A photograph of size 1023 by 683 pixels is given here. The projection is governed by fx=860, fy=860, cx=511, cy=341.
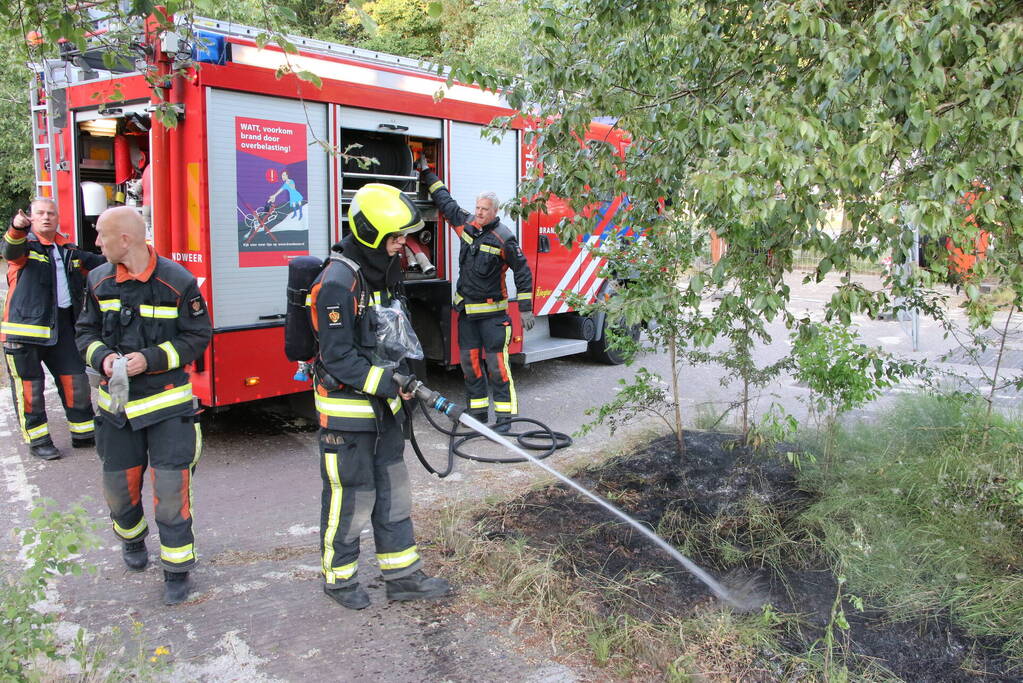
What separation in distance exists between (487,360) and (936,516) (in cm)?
348

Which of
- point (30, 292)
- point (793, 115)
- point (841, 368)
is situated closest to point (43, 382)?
point (30, 292)

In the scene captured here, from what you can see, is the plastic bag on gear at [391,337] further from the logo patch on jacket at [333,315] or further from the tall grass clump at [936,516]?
the tall grass clump at [936,516]

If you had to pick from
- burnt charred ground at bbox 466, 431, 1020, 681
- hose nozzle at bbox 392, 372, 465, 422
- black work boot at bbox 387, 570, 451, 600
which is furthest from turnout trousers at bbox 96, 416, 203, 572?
burnt charred ground at bbox 466, 431, 1020, 681

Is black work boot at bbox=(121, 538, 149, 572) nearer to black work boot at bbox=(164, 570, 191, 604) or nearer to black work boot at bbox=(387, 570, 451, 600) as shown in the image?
black work boot at bbox=(164, 570, 191, 604)

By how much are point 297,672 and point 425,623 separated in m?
0.58

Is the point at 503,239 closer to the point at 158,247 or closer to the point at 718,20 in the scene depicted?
the point at 158,247

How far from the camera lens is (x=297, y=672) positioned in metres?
3.13

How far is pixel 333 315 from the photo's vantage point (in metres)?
3.44

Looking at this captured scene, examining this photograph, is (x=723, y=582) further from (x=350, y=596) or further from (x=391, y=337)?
(x=391, y=337)

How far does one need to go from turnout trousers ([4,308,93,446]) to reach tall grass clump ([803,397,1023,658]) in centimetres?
474

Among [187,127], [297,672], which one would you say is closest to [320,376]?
[297,672]

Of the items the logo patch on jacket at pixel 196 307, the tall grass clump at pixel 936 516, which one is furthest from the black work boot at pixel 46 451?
the tall grass clump at pixel 936 516

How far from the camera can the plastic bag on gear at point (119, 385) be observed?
3516 mm

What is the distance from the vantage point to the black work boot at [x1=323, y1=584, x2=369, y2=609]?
3.63 metres
